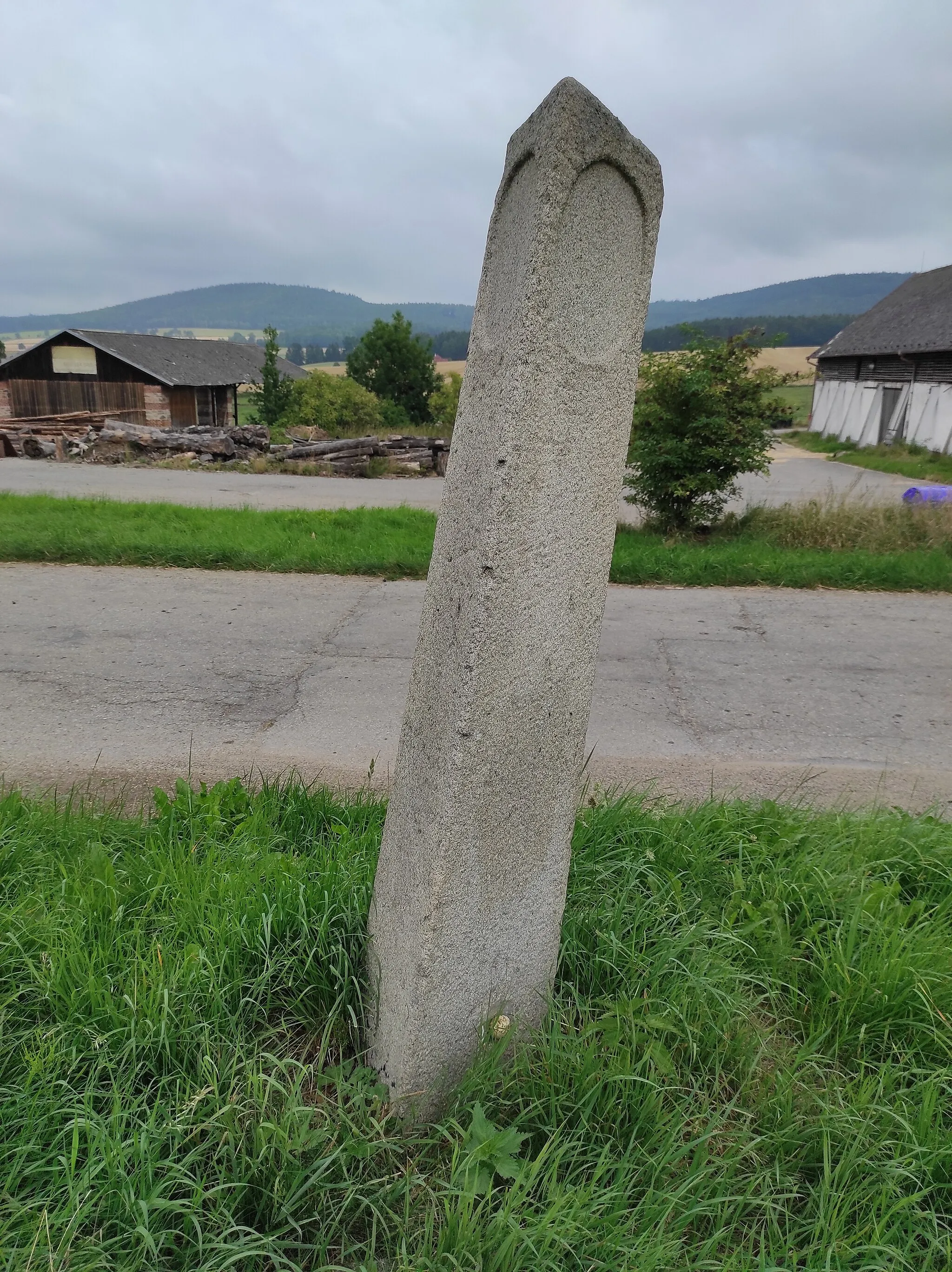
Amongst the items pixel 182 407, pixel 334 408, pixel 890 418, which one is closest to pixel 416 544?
pixel 890 418

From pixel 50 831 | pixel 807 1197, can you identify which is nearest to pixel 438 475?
pixel 50 831

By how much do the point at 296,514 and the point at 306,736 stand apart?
684cm

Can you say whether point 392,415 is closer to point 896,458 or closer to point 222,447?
point 222,447

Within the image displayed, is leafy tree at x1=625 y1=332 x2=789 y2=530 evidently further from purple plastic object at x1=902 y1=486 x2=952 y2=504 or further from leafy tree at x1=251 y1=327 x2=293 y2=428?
leafy tree at x1=251 y1=327 x2=293 y2=428

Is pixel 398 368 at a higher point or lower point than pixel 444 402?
higher

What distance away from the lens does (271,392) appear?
42531 mm

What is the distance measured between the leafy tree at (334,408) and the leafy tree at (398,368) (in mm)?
10157

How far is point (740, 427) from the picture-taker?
9133 mm

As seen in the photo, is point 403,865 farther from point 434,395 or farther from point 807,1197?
point 434,395

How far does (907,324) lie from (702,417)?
94.6 feet

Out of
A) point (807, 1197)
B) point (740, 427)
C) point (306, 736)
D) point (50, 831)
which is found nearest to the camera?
point (807, 1197)

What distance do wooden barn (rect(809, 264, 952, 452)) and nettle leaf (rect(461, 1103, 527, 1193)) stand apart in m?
29.2

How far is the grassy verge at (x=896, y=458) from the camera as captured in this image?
22281mm

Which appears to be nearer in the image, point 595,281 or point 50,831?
point 595,281
